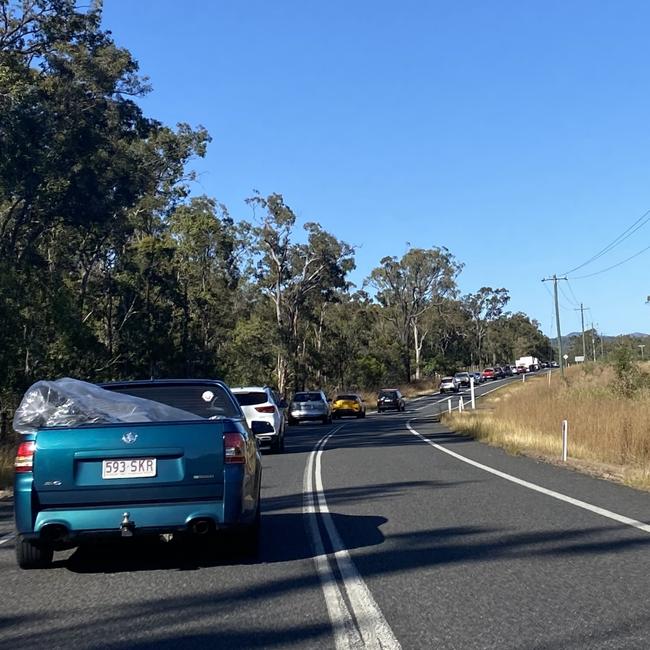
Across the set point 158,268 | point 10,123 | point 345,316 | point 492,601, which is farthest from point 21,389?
point 345,316

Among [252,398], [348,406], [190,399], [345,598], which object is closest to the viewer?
[345,598]

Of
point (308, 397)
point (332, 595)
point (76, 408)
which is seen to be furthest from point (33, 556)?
point (308, 397)

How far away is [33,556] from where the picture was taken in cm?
816

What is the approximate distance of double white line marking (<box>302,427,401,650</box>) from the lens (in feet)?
19.0

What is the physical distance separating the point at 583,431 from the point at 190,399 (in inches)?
559

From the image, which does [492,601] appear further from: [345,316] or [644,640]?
[345,316]

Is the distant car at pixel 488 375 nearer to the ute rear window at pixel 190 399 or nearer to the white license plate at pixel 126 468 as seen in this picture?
the ute rear window at pixel 190 399

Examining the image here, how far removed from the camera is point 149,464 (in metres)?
7.53

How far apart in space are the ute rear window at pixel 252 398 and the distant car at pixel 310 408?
17.7 metres

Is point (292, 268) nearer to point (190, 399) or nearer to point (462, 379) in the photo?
point (462, 379)

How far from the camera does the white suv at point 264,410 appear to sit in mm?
23719

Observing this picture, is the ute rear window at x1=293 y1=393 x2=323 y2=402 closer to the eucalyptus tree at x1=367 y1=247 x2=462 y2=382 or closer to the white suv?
the white suv

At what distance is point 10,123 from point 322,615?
69.8ft

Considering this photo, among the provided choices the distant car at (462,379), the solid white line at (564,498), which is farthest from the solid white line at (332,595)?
the distant car at (462,379)
